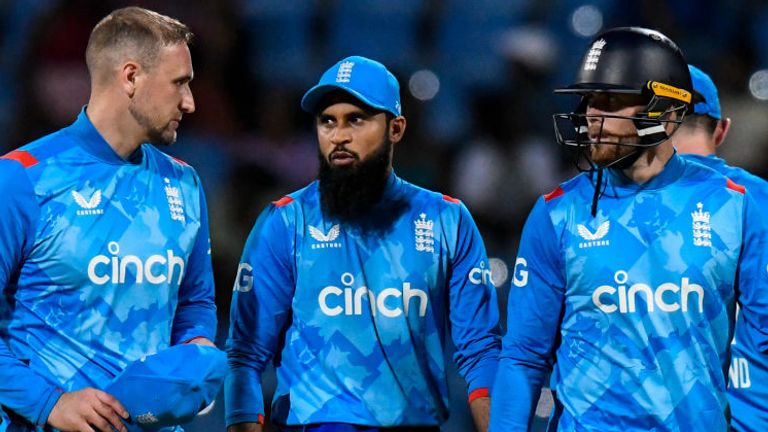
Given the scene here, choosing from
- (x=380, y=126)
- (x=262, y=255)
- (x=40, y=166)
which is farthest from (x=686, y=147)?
(x=40, y=166)

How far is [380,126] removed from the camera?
462 centimetres

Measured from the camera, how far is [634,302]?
12.4 feet

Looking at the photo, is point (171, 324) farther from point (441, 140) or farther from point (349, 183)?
point (441, 140)

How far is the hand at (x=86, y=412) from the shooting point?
12.1 feet

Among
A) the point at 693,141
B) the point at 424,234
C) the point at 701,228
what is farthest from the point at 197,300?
the point at 693,141

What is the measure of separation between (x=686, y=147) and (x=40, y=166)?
2617 millimetres

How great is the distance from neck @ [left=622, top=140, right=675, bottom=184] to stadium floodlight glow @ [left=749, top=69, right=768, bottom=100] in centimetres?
431

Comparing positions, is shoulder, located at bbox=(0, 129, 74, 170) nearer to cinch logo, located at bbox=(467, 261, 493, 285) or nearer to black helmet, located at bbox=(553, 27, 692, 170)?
cinch logo, located at bbox=(467, 261, 493, 285)

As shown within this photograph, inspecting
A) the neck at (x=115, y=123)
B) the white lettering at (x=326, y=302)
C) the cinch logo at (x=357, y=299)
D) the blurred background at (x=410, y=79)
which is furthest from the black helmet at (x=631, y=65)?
the blurred background at (x=410, y=79)

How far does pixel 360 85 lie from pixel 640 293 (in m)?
1.31

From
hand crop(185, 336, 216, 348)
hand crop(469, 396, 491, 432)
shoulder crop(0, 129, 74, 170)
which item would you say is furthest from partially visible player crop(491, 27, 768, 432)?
shoulder crop(0, 129, 74, 170)

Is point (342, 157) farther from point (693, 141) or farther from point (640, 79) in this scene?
point (693, 141)

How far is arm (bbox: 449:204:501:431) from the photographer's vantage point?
4410 millimetres

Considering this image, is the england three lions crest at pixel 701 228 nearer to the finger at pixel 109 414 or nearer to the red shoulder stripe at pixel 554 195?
the red shoulder stripe at pixel 554 195
